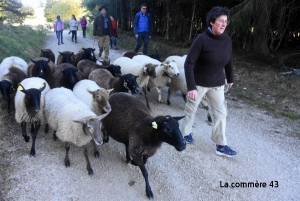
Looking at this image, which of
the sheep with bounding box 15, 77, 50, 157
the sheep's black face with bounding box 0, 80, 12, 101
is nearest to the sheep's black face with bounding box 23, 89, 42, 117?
the sheep with bounding box 15, 77, 50, 157

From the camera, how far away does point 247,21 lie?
822 centimetres

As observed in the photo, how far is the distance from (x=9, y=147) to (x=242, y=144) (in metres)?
4.44

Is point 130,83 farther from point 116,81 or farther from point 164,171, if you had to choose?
point 164,171

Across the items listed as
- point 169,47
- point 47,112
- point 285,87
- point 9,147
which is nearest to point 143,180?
point 47,112

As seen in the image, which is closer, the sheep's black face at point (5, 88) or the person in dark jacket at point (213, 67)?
the person in dark jacket at point (213, 67)

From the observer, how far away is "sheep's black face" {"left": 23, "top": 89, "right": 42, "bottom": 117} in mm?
4121

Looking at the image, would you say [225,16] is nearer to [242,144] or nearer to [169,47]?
[242,144]

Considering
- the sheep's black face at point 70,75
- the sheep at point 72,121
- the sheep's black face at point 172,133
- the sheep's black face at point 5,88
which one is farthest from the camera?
the sheep's black face at point 70,75

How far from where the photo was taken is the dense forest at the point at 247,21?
8047 millimetres

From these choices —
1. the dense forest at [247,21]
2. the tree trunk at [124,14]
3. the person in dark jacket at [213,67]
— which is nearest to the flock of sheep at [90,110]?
the person in dark jacket at [213,67]

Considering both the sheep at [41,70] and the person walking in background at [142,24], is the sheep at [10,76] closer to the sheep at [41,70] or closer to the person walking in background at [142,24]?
the sheep at [41,70]

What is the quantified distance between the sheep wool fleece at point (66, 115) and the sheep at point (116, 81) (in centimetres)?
144

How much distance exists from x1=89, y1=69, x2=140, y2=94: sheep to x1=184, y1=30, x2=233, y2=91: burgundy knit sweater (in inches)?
77.1

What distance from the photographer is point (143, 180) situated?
3.70 meters
